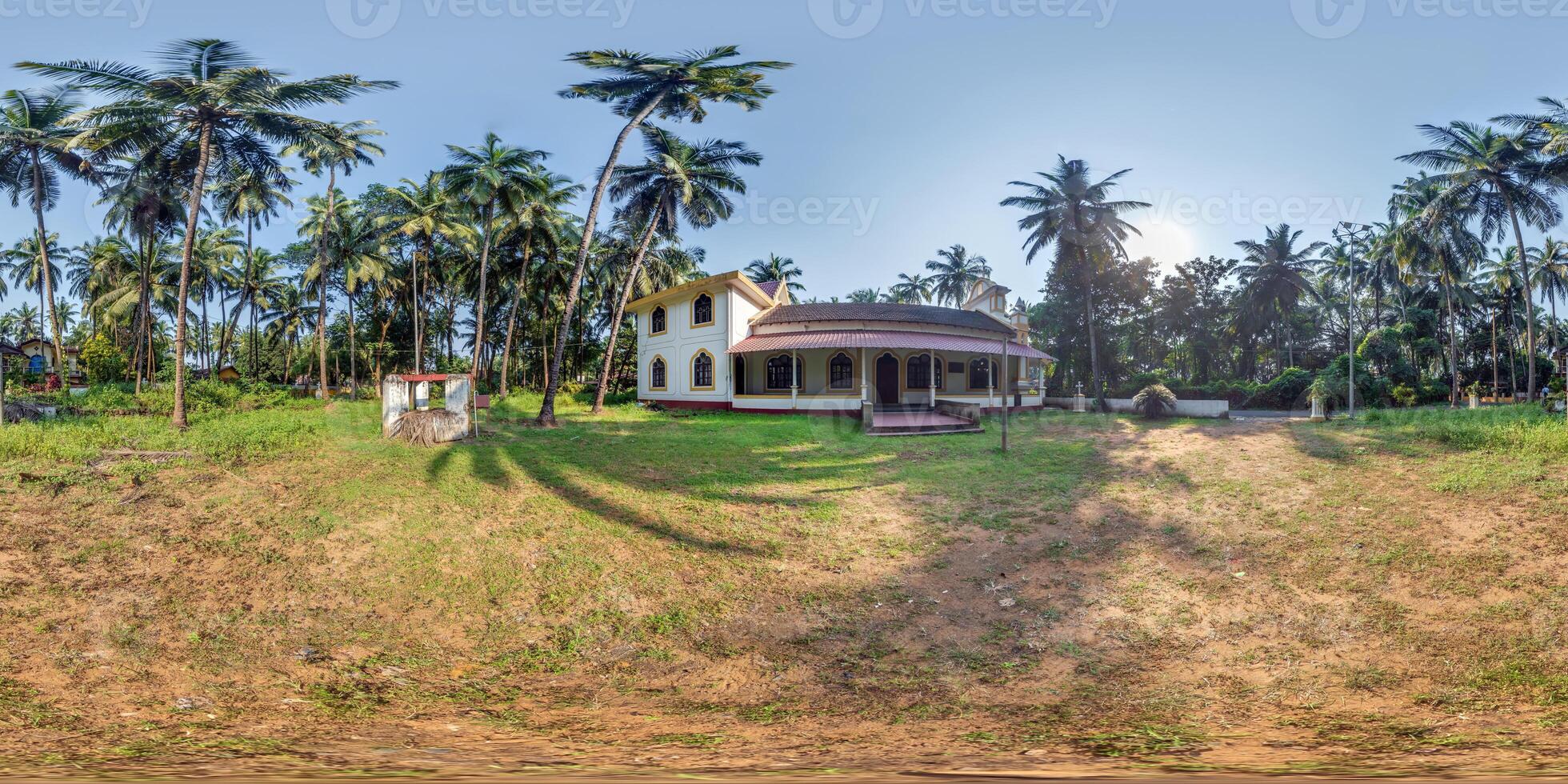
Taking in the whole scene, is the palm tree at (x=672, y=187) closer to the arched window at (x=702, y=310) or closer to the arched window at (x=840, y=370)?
the arched window at (x=702, y=310)

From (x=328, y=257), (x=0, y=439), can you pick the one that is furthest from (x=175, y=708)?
(x=328, y=257)

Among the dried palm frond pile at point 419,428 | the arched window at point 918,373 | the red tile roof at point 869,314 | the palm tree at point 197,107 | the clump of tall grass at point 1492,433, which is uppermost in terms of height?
the palm tree at point 197,107

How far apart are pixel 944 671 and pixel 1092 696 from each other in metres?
1.21

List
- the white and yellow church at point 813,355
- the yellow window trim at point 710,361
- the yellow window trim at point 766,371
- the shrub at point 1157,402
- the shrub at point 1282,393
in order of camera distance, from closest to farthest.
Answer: the shrub at point 1157,402, the white and yellow church at point 813,355, the yellow window trim at point 766,371, the yellow window trim at point 710,361, the shrub at point 1282,393

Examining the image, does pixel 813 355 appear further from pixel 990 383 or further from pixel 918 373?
pixel 990 383

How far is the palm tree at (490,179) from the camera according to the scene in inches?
1040

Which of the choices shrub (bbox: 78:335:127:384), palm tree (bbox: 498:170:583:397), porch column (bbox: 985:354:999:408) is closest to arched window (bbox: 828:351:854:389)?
porch column (bbox: 985:354:999:408)

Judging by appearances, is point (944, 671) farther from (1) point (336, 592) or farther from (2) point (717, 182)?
(2) point (717, 182)

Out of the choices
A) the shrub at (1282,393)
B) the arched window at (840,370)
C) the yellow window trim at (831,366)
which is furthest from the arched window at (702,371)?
the shrub at (1282,393)

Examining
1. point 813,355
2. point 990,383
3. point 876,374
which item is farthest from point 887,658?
point 990,383

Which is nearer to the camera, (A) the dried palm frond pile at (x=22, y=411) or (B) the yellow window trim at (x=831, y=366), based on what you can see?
(A) the dried palm frond pile at (x=22, y=411)

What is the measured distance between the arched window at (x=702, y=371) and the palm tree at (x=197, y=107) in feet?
47.8

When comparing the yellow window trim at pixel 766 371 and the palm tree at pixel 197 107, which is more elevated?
the palm tree at pixel 197 107

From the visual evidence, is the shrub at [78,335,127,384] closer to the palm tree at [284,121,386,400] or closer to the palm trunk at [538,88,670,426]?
the palm tree at [284,121,386,400]
